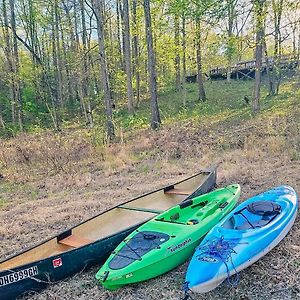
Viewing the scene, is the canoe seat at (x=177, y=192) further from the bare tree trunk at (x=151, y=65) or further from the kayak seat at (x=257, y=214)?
the bare tree trunk at (x=151, y=65)

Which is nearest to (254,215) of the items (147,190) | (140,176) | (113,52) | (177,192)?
(177,192)

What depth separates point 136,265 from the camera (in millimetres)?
3660

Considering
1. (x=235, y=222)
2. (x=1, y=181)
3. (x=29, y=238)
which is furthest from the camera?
(x=1, y=181)

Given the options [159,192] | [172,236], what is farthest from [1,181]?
[172,236]

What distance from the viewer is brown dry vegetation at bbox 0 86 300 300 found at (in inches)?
147

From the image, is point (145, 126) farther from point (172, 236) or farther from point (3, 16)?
point (172, 236)

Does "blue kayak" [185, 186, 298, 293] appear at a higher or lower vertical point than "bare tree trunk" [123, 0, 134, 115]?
lower

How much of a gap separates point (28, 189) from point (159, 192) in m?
3.57

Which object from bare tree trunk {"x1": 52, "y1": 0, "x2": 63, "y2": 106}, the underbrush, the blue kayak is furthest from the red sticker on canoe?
bare tree trunk {"x1": 52, "y1": 0, "x2": 63, "y2": 106}

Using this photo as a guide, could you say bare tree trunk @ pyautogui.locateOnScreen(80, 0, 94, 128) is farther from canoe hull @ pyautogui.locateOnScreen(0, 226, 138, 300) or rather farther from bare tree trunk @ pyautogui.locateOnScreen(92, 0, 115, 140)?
canoe hull @ pyautogui.locateOnScreen(0, 226, 138, 300)

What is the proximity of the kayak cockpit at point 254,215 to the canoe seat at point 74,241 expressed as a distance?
5.62 feet

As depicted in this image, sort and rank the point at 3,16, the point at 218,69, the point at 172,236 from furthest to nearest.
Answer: the point at 218,69, the point at 3,16, the point at 172,236

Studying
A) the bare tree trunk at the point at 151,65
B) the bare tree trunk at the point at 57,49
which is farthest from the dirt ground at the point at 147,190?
the bare tree trunk at the point at 57,49

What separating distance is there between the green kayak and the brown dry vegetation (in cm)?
19
